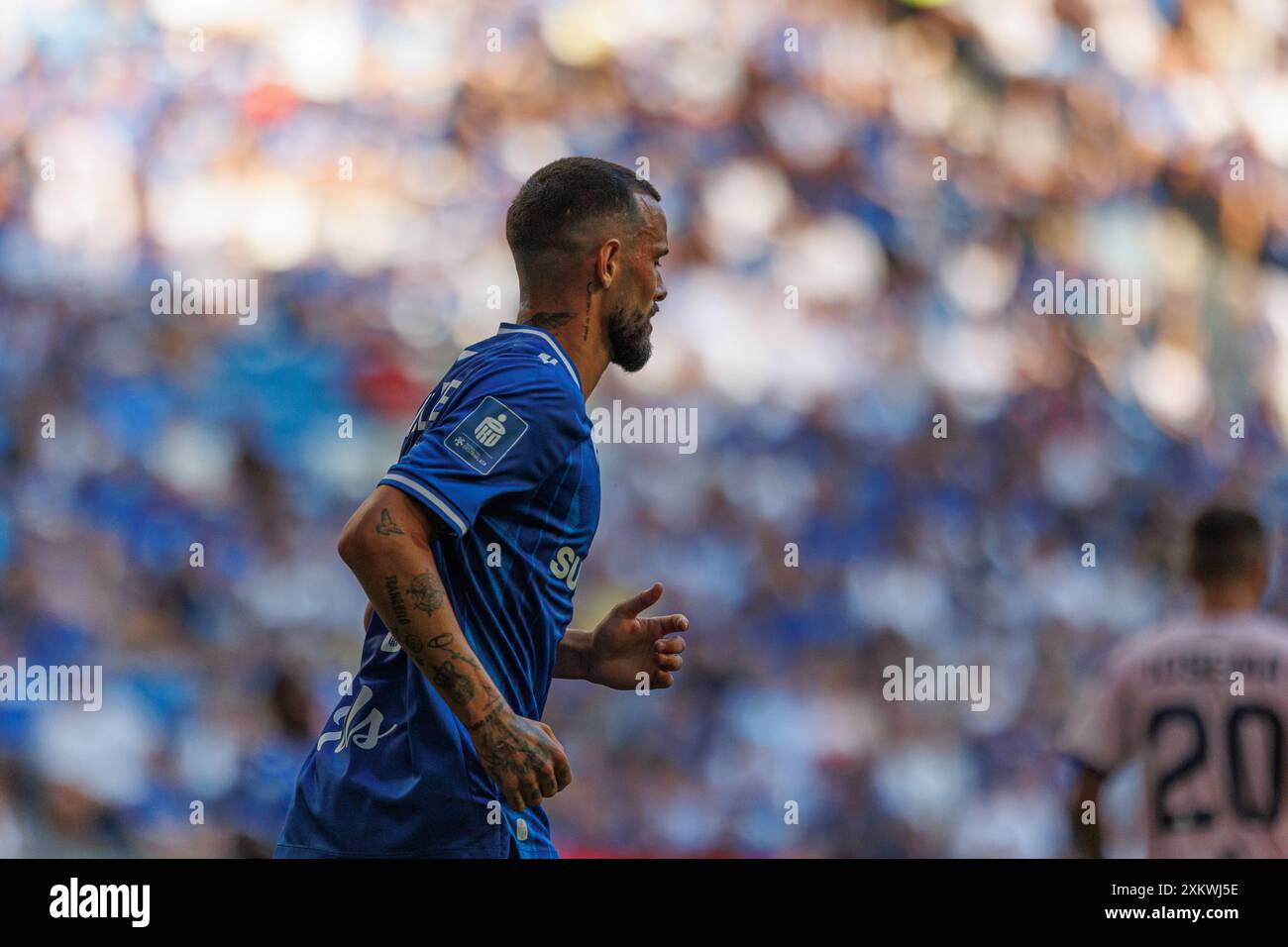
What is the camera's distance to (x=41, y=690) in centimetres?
273

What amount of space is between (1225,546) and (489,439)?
1.11 metres

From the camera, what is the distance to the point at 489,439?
4.00 ft

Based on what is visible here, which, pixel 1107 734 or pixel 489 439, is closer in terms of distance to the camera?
pixel 489 439

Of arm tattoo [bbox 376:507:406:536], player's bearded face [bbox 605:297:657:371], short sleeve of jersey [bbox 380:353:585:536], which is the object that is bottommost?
arm tattoo [bbox 376:507:406:536]

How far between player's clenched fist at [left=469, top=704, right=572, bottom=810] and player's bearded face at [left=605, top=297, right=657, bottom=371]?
48cm

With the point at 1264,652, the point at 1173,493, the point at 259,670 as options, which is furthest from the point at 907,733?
the point at 259,670

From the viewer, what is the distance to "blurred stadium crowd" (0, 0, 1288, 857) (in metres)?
2.80
